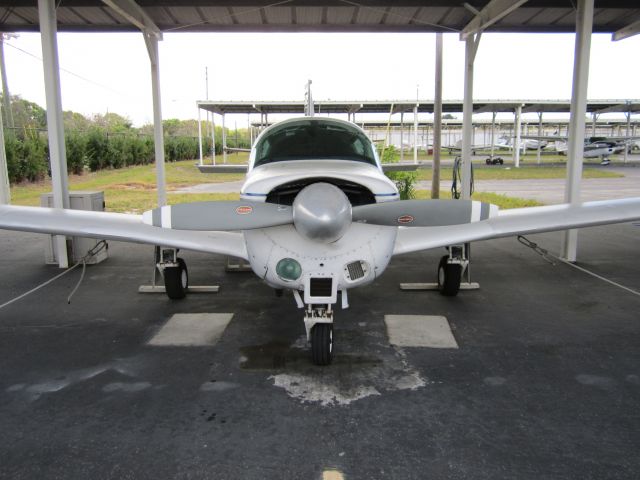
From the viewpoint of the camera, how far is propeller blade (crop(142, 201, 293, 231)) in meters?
3.98

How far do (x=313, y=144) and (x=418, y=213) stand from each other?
6.67 ft

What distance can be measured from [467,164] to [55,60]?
7018 millimetres

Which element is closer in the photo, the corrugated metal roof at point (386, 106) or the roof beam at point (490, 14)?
the roof beam at point (490, 14)

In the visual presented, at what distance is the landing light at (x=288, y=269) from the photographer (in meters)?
4.15

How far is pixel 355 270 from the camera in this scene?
4180mm

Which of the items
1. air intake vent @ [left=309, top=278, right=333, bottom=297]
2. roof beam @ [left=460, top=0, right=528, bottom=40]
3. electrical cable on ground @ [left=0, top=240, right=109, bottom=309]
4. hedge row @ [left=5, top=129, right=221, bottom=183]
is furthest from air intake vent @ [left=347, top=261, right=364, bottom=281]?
hedge row @ [left=5, top=129, right=221, bottom=183]

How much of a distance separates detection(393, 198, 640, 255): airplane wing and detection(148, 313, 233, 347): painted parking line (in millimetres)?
2100

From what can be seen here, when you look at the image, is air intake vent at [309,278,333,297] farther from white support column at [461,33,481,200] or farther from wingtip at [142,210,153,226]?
white support column at [461,33,481,200]

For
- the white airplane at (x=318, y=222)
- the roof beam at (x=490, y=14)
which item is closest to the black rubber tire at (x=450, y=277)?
the white airplane at (x=318, y=222)

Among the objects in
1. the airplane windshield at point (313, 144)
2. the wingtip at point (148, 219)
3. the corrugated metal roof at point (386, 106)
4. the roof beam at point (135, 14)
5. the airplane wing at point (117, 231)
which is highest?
the corrugated metal roof at point (386, 106)

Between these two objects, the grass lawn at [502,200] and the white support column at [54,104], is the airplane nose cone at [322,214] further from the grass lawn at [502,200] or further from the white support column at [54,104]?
the grass lawn at [502,200]

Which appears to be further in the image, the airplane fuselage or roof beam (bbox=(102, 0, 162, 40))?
roof beam (bbox=(102, 0, 162, 40))

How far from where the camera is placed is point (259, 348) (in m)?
4.72

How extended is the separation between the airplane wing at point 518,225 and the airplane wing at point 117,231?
174 centimetres
